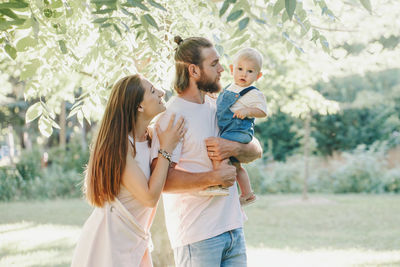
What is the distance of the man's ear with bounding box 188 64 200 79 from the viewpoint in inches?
111

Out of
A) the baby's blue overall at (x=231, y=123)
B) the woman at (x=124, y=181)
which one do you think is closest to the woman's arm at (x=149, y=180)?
the woman at (x=124, y=181)

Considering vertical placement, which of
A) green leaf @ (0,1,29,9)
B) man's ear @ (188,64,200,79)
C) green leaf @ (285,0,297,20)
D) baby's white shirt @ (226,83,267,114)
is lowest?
baby's white shirt @ (226,83,267,114)

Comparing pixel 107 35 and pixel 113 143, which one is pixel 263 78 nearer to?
pixel 107 35

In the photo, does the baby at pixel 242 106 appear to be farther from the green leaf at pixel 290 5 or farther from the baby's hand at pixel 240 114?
the green leaf at pixel 290 5

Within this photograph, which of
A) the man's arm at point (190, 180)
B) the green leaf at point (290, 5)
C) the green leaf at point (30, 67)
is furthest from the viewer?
the green leaf at point (30, 67)

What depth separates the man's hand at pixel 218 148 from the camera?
8.99 feet

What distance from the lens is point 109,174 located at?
2.49m

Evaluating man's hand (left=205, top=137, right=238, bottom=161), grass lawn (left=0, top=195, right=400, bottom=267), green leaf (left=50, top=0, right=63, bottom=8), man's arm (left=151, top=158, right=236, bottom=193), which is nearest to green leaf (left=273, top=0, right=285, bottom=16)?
man's hand (left=205, top=137, right=238, bottom=161)

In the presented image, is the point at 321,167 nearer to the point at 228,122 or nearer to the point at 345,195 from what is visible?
the point at 345,195

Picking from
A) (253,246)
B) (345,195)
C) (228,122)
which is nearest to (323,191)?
(345,195)

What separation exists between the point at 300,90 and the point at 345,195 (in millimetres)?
7779

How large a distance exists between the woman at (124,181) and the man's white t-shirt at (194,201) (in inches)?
4.1

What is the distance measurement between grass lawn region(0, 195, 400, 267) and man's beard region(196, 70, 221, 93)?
368cm

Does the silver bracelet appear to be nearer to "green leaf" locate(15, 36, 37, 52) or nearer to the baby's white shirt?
the baby's white shirt
